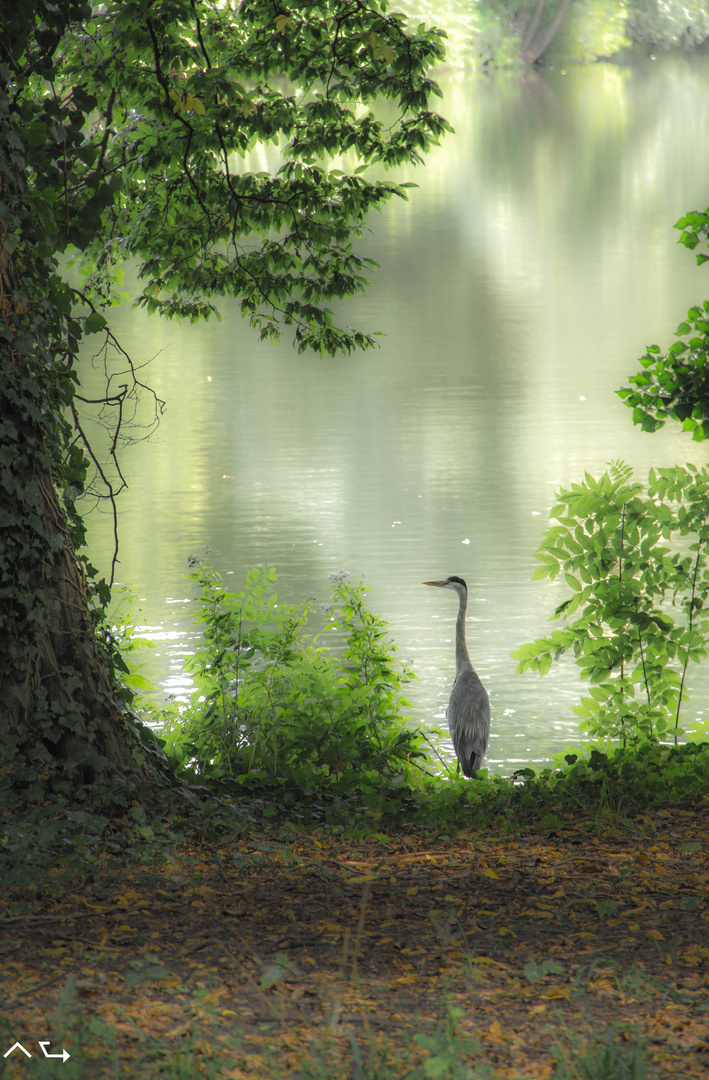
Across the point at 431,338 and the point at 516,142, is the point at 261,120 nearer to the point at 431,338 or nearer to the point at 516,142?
the point at 431,338

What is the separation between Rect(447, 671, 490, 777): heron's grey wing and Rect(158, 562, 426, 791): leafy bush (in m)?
0.68

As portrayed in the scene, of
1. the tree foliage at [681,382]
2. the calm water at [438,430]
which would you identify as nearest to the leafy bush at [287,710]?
the calm water at [438,430]

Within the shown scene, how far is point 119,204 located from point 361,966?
5456 millimetres

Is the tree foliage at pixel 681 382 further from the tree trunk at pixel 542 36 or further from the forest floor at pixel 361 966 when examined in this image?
the tree trunk at pixel 542 36

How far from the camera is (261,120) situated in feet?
22.6

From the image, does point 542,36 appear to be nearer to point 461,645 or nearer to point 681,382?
point 461,645

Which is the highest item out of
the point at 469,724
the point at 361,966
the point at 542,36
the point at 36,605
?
the point at 542,36

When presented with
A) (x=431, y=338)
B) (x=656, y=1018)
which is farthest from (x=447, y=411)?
(x=656, y=1018)

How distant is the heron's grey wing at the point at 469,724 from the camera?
672cm

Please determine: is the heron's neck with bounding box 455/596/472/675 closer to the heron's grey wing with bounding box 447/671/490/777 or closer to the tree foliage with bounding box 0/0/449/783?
the heron's grey wing with bounding box 447/671/490/777

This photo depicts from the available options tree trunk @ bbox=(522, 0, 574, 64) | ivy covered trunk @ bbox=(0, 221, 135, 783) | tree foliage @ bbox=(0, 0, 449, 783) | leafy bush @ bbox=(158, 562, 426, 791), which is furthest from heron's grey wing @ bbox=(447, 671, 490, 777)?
tree trunk @ bbox=(522, 0, 574, 64)

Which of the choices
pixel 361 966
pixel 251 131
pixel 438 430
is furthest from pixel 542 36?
pixel 361 966

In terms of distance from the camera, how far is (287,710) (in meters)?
5.93

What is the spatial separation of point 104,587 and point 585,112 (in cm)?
5699
